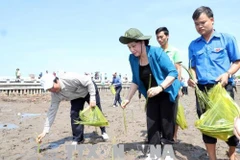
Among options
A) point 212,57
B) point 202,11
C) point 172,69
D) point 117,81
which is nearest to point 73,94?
point 172,69

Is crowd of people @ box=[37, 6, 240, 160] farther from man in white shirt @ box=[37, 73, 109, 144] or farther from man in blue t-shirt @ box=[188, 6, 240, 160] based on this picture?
man in white shirt @ box=[37, 73, 109, 144]

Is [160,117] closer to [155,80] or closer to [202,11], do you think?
[155,80]

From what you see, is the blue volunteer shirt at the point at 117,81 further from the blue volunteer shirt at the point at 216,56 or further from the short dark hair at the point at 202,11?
the short dark hair at the point at 202,11

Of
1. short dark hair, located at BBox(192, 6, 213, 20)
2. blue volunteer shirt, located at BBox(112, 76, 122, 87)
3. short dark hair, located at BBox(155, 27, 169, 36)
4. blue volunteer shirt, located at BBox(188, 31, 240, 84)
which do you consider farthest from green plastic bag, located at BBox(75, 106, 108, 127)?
blue volunteer shirt, located at BBox(112, 76, 122, 87)

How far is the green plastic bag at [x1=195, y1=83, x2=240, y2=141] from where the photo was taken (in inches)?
110

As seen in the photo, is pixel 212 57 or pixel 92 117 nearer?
pixel 212 57

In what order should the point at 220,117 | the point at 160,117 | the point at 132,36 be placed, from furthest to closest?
the point at 160,117, the point at 132,36, the point at 220,117

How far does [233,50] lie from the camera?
10.9 feet

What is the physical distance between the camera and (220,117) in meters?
2.90

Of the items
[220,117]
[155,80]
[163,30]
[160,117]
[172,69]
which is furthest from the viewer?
[163,30]

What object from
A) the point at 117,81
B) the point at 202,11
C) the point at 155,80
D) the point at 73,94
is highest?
the point at 202,11

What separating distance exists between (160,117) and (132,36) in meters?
1.13

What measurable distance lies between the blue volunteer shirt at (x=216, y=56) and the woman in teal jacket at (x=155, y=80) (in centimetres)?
34

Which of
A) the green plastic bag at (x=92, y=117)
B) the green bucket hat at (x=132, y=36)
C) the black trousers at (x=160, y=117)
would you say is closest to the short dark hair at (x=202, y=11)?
the green bucket hat at (x=132, y=36)
